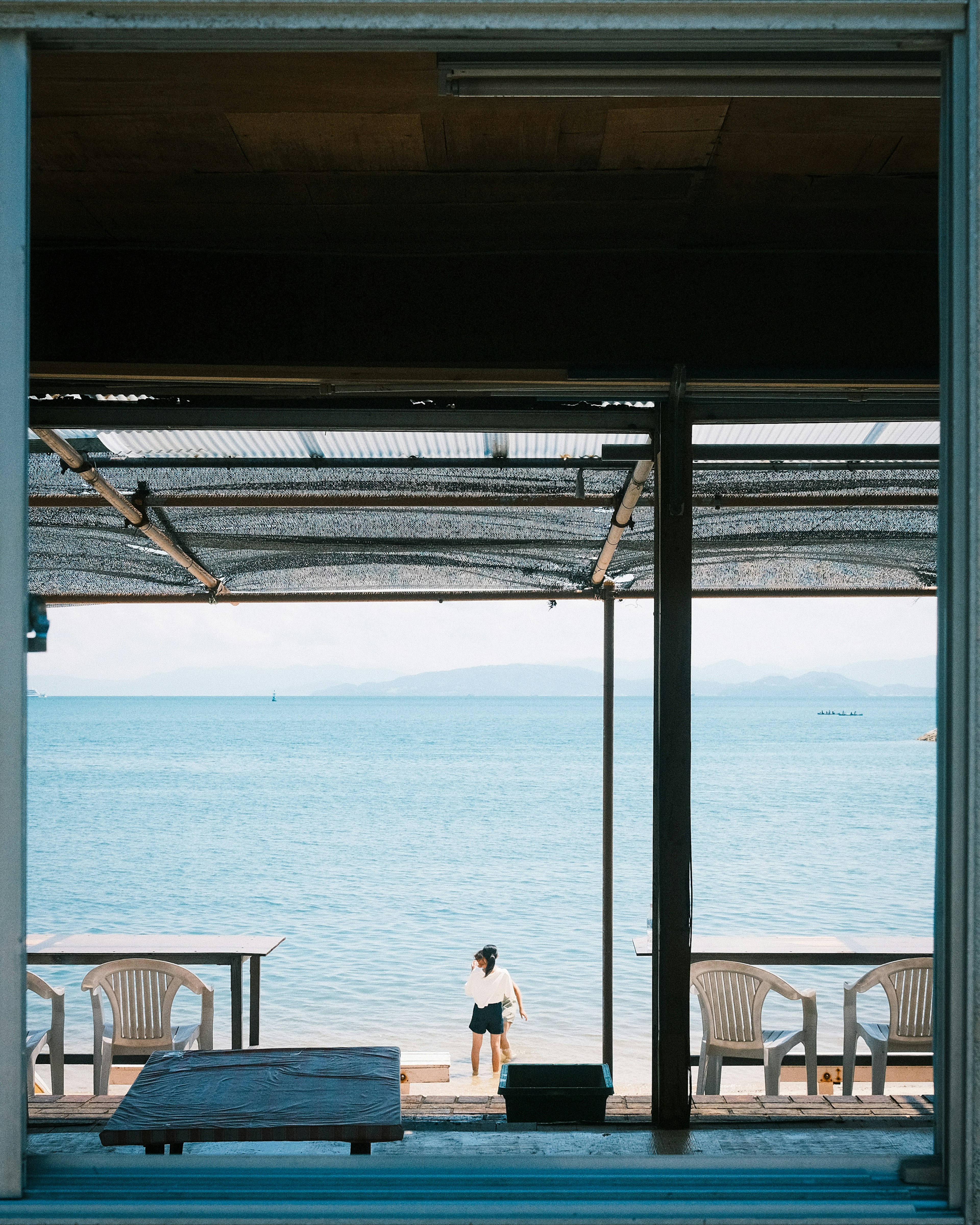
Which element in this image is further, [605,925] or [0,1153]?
[605,925]

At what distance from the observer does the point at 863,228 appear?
291 centimetres

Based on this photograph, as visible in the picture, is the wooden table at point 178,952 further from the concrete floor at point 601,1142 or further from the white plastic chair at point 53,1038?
the concrete floor at point 601,1142

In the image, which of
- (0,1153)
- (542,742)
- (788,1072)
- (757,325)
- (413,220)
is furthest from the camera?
(542,742)

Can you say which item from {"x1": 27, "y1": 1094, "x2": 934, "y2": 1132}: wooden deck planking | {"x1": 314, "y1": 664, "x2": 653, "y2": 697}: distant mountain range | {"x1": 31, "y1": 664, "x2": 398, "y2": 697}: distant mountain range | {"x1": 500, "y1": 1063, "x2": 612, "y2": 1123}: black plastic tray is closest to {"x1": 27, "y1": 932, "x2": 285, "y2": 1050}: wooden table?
{"x1": 27, "y1": 1094, "x2": 934, "y2": 1132}: wooden deck planking

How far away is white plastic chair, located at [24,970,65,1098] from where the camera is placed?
4465mm

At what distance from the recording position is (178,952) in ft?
18.7

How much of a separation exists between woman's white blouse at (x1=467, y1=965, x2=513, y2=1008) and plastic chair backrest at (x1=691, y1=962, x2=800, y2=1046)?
12.2ft

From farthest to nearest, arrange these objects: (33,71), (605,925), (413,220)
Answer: (605,925)
(413,220)
(33,71)

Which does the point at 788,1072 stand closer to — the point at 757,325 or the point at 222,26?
the point at 757,325

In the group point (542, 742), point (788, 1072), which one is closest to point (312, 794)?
point (542, 742)

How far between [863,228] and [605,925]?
123 inches

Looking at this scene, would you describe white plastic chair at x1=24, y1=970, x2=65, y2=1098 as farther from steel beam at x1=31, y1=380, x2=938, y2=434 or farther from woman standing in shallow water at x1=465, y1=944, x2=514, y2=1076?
woman standing in shallow water at x1=465, y1=944, x2=514, y2=1076

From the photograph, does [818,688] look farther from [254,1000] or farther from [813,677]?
[254,1000]

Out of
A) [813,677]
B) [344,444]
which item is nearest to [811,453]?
[344,444]
